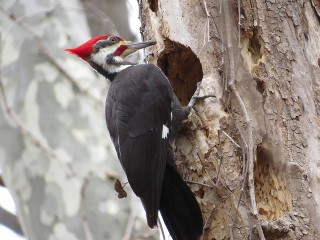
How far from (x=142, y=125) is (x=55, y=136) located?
119 centimetres

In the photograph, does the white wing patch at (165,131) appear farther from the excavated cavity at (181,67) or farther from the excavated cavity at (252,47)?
the excavated cavity at (252,47)

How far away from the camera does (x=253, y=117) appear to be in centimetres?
344

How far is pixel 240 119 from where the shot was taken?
3477 millimetres

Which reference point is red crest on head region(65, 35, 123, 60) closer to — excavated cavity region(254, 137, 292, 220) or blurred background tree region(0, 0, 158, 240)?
blurred background tree region(0, 0, 158, 240)

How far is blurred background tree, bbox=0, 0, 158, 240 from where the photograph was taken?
455 centimetres

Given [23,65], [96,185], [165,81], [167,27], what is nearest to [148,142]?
[165,81]

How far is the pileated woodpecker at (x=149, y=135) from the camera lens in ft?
11.2

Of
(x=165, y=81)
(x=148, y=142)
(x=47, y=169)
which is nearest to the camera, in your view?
(x=148, y=142)

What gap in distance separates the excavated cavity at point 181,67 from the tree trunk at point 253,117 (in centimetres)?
2

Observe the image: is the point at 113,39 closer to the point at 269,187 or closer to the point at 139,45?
the point at 139,45

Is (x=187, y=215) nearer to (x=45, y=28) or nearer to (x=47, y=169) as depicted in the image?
(x=47, y=169)

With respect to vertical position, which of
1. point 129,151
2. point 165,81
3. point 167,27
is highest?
point 167,27

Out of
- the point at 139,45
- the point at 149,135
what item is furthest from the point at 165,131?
the point at 139,45

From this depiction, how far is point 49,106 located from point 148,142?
1.38 metres
